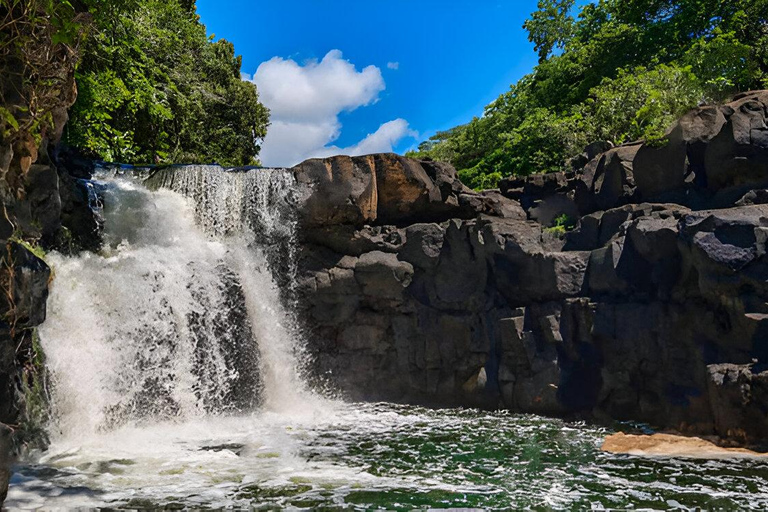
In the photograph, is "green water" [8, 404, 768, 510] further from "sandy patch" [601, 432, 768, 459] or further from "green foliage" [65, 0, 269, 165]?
"green foliage" [65, 0, 269, 165]

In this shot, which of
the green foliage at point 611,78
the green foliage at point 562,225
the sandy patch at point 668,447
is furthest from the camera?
the green foliage at point 611,78

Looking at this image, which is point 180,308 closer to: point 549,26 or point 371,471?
point 371,471

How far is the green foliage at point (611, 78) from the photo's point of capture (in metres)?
16.9

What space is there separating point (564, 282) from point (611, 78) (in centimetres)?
1300

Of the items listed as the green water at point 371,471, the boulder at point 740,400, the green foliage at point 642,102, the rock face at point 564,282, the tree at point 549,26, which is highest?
the tree at point 549,26

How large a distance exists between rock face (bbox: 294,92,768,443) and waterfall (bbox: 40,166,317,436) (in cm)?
94

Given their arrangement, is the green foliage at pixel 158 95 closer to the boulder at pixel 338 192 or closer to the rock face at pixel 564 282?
the boulder at pixel 338 192

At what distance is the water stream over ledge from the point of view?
788 centimetres

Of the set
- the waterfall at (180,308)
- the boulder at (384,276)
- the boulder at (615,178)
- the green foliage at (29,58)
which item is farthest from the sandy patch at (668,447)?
the green foliage at (29,58)

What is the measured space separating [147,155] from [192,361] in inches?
465

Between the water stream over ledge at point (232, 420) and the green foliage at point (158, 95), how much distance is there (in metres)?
2.22

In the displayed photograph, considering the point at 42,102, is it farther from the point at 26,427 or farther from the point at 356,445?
the point at 356,445

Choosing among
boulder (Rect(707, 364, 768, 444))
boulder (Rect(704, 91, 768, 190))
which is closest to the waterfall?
boulder (Rect(707, 364, 768, 444))

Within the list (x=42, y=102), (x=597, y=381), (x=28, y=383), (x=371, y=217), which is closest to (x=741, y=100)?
(x=597, y=381)
